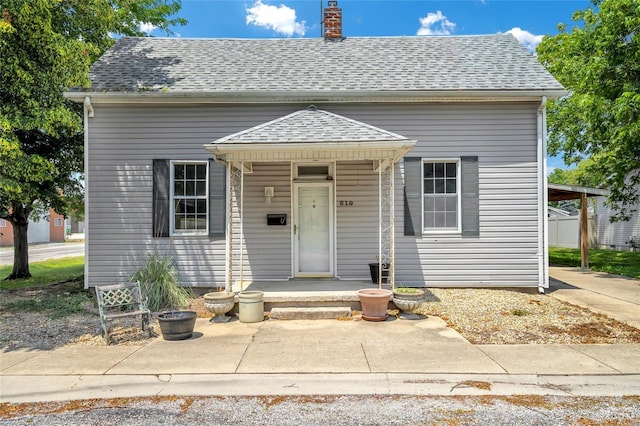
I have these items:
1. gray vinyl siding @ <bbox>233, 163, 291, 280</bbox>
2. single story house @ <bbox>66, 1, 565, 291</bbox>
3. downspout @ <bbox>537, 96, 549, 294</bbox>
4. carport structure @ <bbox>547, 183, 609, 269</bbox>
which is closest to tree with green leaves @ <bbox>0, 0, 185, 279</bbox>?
single story house @ <bbox>66, 1, 565, 291</bbox>

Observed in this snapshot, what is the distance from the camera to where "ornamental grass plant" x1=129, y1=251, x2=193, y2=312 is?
752 centimetres

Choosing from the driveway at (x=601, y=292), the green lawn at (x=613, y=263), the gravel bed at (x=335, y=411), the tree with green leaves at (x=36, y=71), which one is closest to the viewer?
the gravel bed at (x=335, y=411)

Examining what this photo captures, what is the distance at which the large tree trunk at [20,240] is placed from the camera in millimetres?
11730

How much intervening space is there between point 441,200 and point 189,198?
5517 millimetres

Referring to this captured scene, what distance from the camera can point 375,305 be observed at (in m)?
6.56

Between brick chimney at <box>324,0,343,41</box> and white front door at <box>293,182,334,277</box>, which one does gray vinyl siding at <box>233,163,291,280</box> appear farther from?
brick chimney at <box>324,0,343,41</box>

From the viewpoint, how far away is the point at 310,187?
8.91 metres

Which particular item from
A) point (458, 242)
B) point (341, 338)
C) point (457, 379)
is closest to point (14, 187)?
point (341, 338)

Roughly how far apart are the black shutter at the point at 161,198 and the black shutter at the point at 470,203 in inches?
252

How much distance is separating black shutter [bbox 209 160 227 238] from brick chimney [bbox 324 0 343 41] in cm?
510

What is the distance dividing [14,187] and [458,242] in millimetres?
8152

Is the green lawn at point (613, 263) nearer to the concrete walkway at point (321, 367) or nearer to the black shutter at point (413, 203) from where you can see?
the black shutter at point (413, 203)

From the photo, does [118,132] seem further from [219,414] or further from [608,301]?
[608,301]

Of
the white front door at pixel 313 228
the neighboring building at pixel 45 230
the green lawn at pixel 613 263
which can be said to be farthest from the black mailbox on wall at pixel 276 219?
the neighboring building at pixel 45 230
